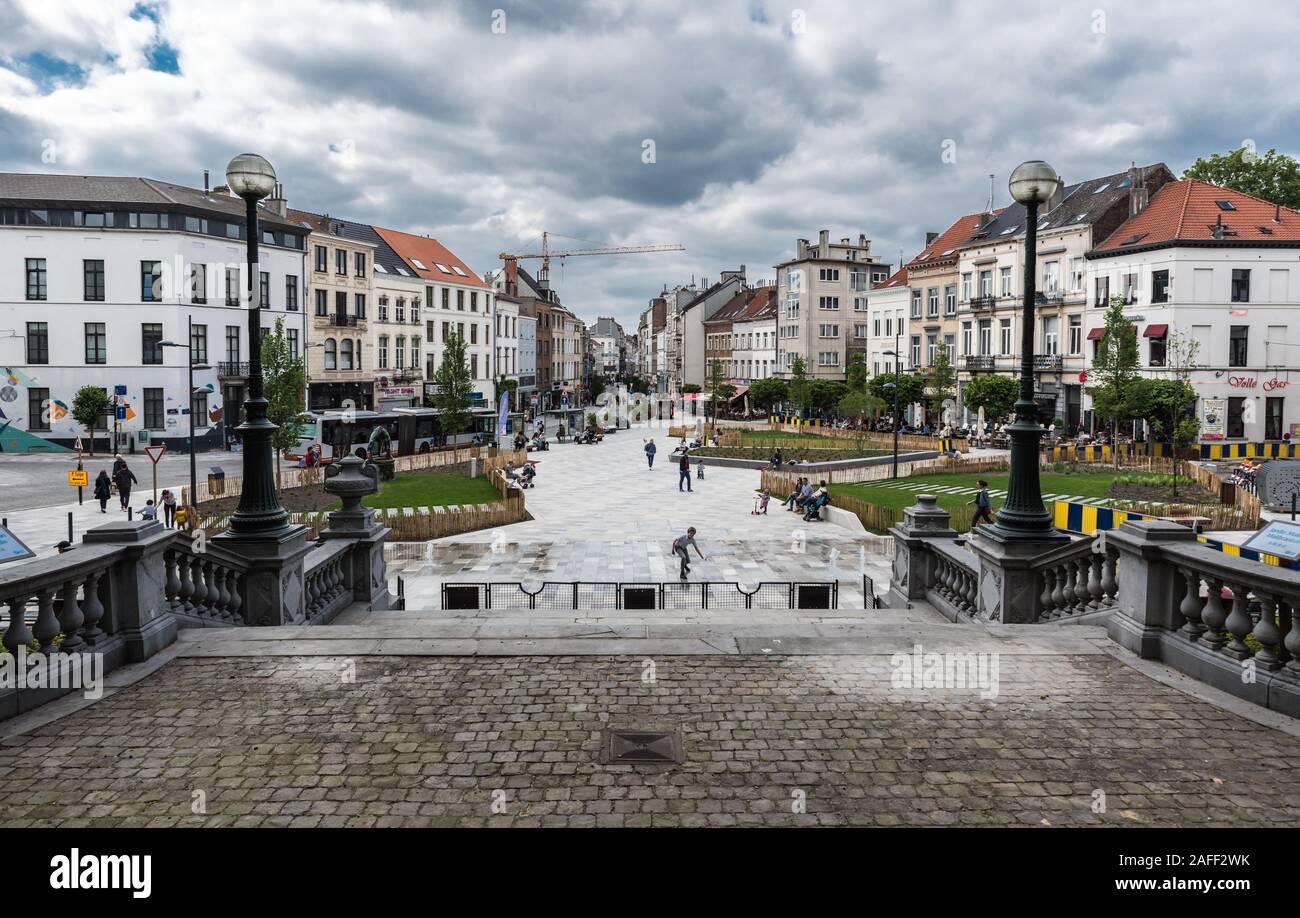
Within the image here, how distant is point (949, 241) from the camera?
6506cm

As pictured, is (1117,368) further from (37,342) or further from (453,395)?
(37,342)

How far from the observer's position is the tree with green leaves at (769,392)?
7350 cm

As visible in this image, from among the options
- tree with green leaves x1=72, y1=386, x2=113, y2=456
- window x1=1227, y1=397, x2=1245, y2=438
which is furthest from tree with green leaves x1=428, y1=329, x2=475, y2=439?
window x1=1227, y1=397, x2=1245, y2=438

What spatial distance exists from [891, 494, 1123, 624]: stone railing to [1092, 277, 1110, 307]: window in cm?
4247

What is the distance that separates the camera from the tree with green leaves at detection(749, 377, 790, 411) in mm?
73500

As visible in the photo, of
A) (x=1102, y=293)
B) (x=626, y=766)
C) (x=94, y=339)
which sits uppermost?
(x=1102, y=293)

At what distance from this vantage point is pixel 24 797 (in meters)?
5.19

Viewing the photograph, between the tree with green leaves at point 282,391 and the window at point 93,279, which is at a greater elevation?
the window at point 93,279

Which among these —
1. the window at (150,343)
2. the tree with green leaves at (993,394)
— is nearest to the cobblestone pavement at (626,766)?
the tree with green leaves at (993,394)

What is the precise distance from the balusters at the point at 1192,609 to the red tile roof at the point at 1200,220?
143 feet

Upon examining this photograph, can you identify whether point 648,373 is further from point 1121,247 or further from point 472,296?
point 1121,247

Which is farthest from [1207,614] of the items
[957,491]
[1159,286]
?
[1159,286]

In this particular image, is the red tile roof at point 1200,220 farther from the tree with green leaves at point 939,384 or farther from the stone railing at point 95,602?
the stone railing at point 95,602

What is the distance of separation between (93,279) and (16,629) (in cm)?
4868
